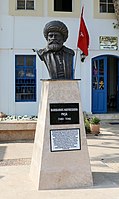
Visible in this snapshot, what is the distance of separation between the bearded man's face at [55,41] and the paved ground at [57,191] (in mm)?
2234

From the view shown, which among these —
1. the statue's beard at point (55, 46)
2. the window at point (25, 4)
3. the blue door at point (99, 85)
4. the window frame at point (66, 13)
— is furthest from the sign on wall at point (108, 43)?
the statue's beard at point (55, 46)

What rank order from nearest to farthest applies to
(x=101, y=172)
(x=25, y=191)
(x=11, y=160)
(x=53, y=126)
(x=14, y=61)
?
1. (x=25, y=191)
2. (x=53, y=126)
3. (x=101, y=172)
4. (x=11, y=160)
5. (x=14, y=61)

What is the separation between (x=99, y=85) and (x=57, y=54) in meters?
9.92

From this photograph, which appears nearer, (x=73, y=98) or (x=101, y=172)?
(x=73, y=98)

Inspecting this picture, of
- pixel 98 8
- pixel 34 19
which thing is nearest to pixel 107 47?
pixel 98 8

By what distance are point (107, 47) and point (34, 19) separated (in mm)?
3345

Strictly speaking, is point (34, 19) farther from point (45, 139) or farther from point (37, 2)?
point (45, 139)

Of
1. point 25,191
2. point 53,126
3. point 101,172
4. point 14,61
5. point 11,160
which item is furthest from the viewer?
point 14,61

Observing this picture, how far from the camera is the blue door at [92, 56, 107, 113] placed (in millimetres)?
15453

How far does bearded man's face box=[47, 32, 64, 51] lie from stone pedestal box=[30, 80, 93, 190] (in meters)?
0.61

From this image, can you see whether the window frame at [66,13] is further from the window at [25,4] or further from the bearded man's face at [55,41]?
the bearded man's face at [55,41]

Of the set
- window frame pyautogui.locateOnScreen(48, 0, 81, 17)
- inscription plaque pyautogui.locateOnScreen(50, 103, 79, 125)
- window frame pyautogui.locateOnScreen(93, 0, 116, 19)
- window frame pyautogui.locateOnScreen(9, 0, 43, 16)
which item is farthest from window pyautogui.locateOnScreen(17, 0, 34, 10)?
inscription plaque pyautogui.locateOnScreen(50, 103, 79, 125)

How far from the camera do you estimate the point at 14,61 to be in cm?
1453

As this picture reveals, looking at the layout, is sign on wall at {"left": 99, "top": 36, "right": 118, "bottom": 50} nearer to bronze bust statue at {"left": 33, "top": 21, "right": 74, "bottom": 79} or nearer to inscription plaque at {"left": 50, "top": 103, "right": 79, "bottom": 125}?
bronze bust statue at {"left": 33, "top": 21, "right": 74, "bottom": 79}
